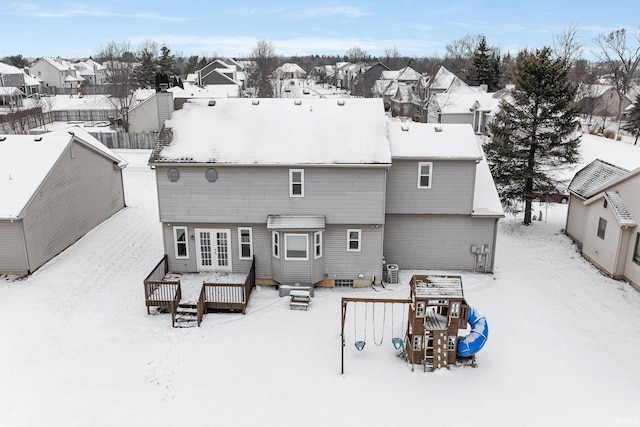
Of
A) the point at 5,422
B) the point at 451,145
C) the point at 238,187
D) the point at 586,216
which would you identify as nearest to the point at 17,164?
the point at 238,187

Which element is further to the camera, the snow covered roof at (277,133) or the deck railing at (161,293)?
the snow covered roof at (277,133)

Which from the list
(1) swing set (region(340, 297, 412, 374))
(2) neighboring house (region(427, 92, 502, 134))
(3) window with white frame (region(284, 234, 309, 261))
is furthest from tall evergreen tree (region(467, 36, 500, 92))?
(1) swing set (region(340, 297, 412, 374))

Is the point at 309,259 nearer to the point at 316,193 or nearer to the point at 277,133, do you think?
the point at 316,193

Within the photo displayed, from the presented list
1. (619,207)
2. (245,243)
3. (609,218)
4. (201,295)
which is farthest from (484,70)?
(201,295)

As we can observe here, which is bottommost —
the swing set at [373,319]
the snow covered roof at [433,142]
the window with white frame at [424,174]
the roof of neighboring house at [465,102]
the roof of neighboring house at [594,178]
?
the swing set at [373,319]

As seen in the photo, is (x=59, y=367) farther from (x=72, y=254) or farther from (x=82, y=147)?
(x=82, y=147)

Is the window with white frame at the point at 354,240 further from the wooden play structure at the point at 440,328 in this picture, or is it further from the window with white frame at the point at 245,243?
the wooden play structure at the point at 440,328

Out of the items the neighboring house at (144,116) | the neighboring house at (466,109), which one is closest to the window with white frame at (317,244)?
the neighboring house at (144,116)
